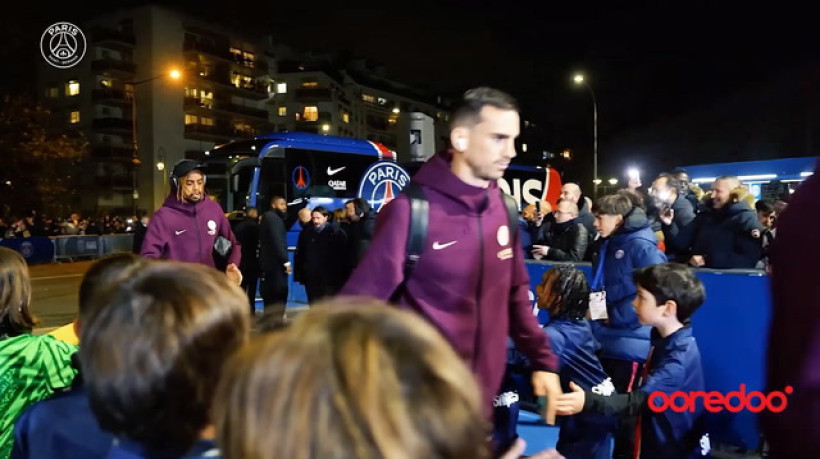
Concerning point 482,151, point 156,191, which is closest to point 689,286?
point 482,151

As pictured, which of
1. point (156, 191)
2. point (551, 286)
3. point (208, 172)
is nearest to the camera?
point (551, 286)

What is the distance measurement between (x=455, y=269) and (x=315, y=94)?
258ft

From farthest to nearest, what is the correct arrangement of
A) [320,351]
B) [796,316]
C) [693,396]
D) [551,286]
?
[551,286], [693,396], [796,316], [320,351]

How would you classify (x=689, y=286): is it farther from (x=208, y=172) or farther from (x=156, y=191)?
(x=156, y=191)

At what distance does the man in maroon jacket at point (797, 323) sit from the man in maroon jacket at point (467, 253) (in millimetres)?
1434

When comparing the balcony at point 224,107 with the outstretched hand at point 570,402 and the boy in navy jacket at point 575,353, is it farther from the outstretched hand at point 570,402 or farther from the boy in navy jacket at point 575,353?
the outstretched hand at point 570,402

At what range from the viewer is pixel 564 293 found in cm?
461

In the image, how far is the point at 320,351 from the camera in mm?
1061

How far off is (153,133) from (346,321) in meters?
64.0

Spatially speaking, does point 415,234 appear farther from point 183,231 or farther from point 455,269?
point 183,231

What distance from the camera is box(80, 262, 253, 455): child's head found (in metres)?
1.58

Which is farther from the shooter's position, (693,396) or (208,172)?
(208,172)

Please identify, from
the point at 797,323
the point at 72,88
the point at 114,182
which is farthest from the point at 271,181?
the point at 72,88

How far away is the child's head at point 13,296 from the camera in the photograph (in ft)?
9.61
